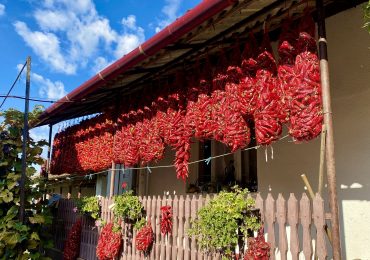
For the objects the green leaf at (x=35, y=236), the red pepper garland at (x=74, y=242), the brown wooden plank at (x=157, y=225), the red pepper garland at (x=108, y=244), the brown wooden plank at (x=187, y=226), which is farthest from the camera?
the red pepper garland at (x=74, y=242)

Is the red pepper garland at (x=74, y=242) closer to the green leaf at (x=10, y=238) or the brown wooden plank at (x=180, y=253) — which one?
the green leaf at (x=10, y=238)

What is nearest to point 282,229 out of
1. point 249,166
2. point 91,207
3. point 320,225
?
point 320,225

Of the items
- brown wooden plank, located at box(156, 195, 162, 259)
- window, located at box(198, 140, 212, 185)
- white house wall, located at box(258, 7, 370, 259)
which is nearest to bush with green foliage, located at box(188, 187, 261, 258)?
white house wall, located at box(258, 7, 370, 259)

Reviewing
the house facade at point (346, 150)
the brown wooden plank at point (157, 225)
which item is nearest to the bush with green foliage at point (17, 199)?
the brown wooden plank at point (157, 225)

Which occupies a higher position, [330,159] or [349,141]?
[349,141]

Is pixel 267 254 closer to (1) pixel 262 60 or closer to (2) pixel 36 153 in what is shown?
(1) pixel 262 60

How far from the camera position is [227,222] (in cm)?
385

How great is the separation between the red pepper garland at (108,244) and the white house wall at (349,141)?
9.86 feet

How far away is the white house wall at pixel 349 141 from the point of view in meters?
3.92

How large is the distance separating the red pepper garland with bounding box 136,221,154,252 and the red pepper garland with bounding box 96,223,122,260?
652 mm

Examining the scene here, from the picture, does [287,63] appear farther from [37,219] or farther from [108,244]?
[37,219]

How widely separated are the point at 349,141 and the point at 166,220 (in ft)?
8.94

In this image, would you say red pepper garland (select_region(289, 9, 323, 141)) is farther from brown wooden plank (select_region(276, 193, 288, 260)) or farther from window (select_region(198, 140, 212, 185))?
window (select_region(198, 140, 212, 185))

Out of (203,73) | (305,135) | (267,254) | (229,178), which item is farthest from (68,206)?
(305,135)
